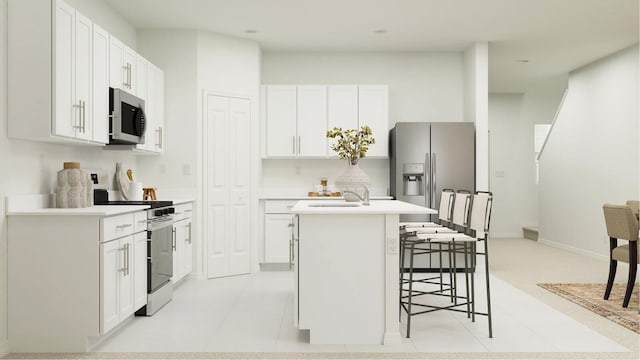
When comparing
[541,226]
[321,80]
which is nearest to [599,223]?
[541,226]

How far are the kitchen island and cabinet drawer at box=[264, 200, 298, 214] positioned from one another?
289cm

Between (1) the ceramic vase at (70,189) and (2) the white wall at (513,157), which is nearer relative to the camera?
(1) the ceramic vase at (70,189)

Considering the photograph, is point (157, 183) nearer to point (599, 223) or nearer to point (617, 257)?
point (617, 257)

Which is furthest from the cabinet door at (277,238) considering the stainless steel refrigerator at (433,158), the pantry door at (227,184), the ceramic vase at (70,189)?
the ceramic vase at (70,189)

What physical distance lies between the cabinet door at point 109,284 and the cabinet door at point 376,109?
12.2 feet

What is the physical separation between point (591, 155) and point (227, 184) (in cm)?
512

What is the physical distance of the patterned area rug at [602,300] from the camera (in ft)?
13.3

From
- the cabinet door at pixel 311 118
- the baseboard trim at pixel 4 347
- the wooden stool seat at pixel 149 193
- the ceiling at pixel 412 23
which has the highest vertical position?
the ceiling at pixel 412 23

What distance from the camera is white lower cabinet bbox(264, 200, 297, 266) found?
629 centimetres

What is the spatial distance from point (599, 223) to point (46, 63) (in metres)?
6.92

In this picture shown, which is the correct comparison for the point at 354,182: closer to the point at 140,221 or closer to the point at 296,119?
the point at 140,221

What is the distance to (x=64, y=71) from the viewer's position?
3.42m

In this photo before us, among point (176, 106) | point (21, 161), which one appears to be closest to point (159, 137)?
point (176, 106)

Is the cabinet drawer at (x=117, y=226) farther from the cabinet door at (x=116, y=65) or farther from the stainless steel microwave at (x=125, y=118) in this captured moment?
the cabinet door at (x=116, y=65)
